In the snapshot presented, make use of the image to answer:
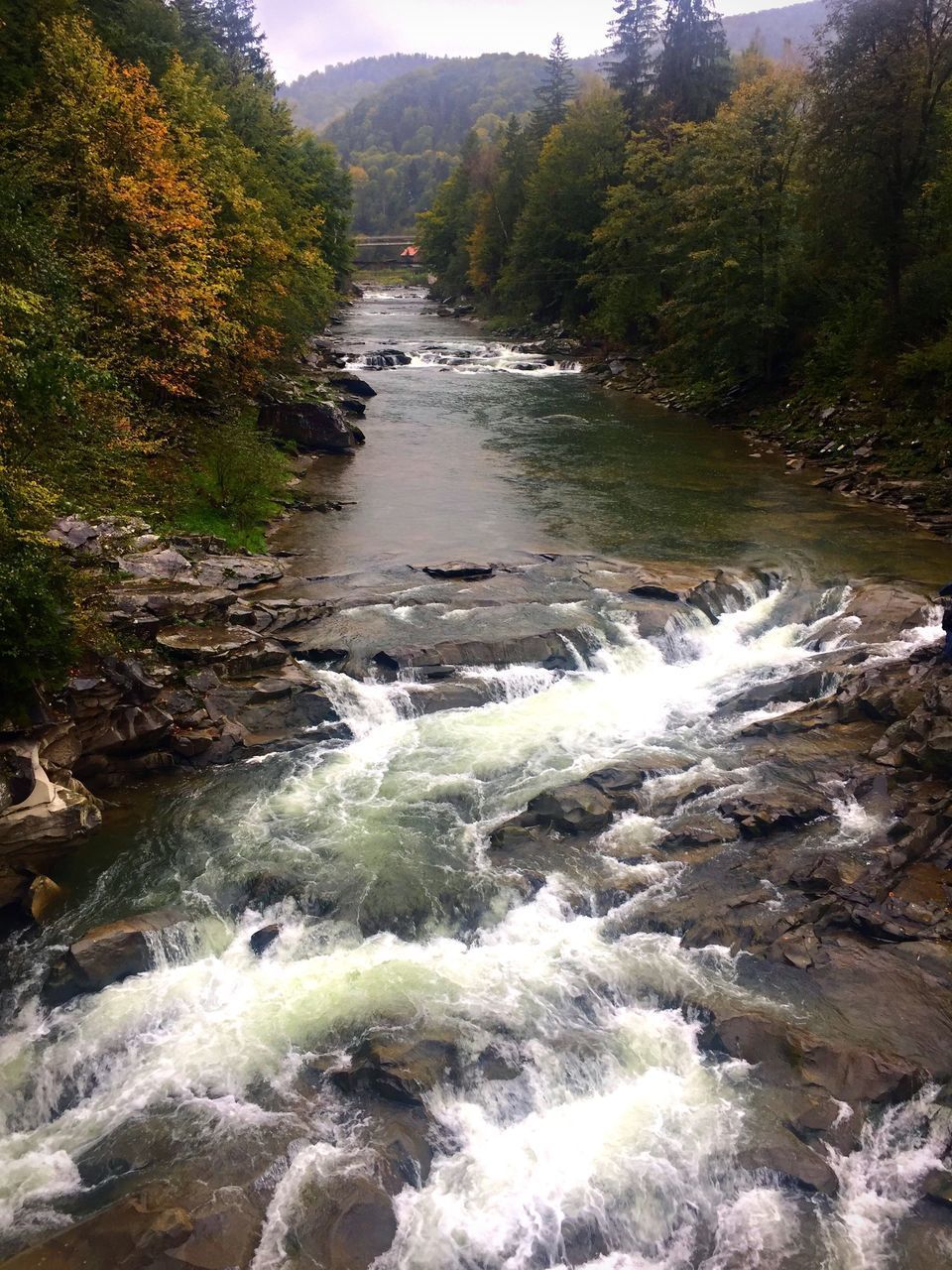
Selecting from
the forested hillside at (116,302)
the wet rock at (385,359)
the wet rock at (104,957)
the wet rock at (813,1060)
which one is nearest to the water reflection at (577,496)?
the forested hillside at (116,302)

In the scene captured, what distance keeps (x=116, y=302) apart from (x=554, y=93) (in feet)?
279

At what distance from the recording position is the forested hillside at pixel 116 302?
12117 millimetres

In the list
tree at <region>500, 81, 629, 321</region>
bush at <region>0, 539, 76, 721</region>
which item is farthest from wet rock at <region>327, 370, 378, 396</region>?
bush at <region>0, 539, 76, 721</region>

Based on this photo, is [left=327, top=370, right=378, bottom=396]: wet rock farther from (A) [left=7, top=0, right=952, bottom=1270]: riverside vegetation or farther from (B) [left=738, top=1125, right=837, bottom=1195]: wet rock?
Answer: (B) [left=738, top=1125, right=837, bottom=1195]: wet rock

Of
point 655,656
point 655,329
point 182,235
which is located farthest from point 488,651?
point 655,329

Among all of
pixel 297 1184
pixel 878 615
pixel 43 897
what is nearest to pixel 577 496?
pixel 878 615

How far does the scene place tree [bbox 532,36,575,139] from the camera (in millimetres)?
86062

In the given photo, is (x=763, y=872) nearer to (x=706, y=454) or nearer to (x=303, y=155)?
(x=706, y=454)

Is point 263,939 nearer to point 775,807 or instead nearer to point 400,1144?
point 400,1144

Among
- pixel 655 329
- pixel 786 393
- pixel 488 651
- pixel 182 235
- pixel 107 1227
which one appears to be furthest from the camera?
pixel 655 329

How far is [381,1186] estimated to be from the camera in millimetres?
8383

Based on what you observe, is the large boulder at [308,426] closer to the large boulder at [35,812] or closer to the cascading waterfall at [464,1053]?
the cascading waterfall at [464,1053]

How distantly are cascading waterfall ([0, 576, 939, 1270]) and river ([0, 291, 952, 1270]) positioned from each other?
0.10ft

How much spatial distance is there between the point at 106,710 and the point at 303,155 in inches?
2219
